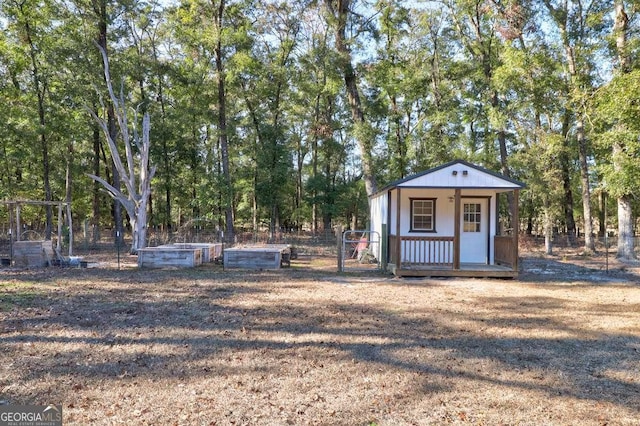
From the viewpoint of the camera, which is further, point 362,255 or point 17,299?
point 362,255

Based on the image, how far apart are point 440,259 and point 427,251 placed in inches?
17.7

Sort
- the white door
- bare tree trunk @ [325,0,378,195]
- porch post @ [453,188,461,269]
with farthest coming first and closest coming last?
1. bare tree trunk @ [325,0,378,195]
2. the white door
3. porch post @ [453,188,461,269]

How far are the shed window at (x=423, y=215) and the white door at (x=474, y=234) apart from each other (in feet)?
3.32

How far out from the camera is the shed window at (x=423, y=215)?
12.9m

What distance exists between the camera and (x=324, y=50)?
59.3ft

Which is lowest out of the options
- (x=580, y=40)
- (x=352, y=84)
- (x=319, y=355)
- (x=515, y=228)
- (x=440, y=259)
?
(x=319, y=355)

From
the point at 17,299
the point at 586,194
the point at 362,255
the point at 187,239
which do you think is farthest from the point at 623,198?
the point at 17,299

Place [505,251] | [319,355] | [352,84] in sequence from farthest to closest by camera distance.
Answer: [352,84] < [505,251] < [319,355]

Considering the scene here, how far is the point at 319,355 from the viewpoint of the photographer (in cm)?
477

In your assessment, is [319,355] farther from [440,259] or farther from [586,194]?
[586,194]

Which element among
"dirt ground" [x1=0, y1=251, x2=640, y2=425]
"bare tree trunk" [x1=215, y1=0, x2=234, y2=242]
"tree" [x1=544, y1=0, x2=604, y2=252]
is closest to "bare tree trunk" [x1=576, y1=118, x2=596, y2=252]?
"tree" [x1=544, y1=0, x2=604, y2=252]

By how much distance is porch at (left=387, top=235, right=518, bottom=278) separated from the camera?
37.2ft

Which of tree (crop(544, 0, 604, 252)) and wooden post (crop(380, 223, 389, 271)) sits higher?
tree (crop(544, 0, 604, 252))

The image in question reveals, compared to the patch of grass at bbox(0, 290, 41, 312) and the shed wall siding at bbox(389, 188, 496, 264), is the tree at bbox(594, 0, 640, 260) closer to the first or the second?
the shed wall siding at bbox(389, 188, 496, 264)
